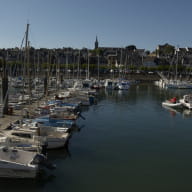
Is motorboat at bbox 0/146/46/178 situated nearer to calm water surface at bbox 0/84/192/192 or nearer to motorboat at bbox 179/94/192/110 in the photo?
calm water surface at bbox 0/84/192/192

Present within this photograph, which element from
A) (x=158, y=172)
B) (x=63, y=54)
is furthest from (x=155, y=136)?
(x=63, y=54)

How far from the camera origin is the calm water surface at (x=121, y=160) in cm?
1521

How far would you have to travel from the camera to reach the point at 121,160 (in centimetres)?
1911

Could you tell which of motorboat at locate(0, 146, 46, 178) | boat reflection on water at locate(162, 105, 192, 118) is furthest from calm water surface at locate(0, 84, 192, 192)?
boat reflection on water at locate(162, 105, 192, 118)

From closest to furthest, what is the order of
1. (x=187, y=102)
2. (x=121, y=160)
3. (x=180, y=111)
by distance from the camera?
(x=121, y=160), (x=180, y=111), (x=187, y=102)

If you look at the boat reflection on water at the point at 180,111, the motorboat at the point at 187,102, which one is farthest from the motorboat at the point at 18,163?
the motorboat at the point at 187,102

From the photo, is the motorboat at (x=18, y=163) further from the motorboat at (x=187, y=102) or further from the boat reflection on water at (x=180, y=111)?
the motorboat at (x=187, y=102)

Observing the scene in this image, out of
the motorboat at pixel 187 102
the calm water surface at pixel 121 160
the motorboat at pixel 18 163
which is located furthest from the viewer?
the motorboat at pixel 187 102

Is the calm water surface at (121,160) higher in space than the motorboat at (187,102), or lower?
lower

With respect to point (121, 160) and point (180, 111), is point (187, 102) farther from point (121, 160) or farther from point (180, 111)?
point (121, 160)

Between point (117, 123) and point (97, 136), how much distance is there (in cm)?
683

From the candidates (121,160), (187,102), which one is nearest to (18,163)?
(121,160)

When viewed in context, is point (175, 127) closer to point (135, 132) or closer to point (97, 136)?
point (135, 132)

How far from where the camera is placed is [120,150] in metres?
21.3
